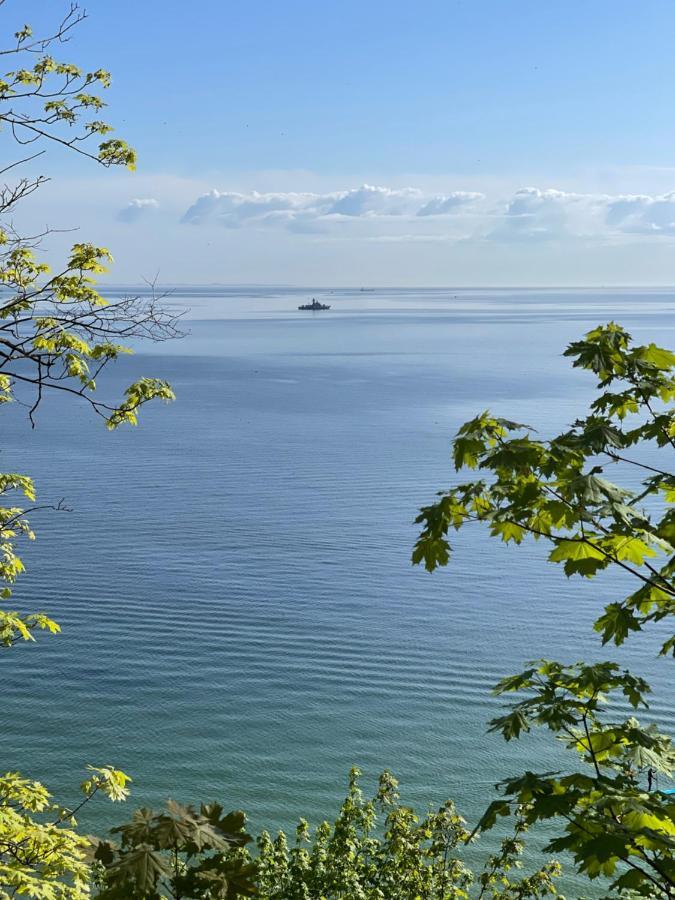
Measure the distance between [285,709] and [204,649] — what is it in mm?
4002

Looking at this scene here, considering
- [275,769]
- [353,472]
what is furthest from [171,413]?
[275,769]

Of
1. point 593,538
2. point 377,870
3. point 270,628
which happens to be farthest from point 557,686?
point 270,628

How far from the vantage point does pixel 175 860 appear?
13.5 feet

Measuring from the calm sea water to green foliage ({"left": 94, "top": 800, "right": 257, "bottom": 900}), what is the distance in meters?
14.1

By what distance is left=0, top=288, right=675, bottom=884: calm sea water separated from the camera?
65.2 feet

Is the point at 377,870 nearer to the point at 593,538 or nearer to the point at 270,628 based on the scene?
the point at 593,538

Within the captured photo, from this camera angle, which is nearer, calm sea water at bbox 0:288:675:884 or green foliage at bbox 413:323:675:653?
green foliage at bbox 413:323:675:653

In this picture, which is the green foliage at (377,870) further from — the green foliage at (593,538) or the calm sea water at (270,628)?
the calm sea water at (270,628)

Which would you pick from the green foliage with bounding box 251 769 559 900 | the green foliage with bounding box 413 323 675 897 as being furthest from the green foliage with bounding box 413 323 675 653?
the green foliage with bounding box 251 769 559 900

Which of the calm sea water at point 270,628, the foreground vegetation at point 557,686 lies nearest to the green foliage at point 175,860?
the foreground vegetation at point 557,686

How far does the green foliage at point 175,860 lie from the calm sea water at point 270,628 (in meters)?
14.1

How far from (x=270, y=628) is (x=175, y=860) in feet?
74.3

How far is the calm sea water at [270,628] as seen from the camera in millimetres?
19875

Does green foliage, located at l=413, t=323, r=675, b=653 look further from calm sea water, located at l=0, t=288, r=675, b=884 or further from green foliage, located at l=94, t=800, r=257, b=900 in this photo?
calm sea water, located at l=0, t=288, r=675, b=884
